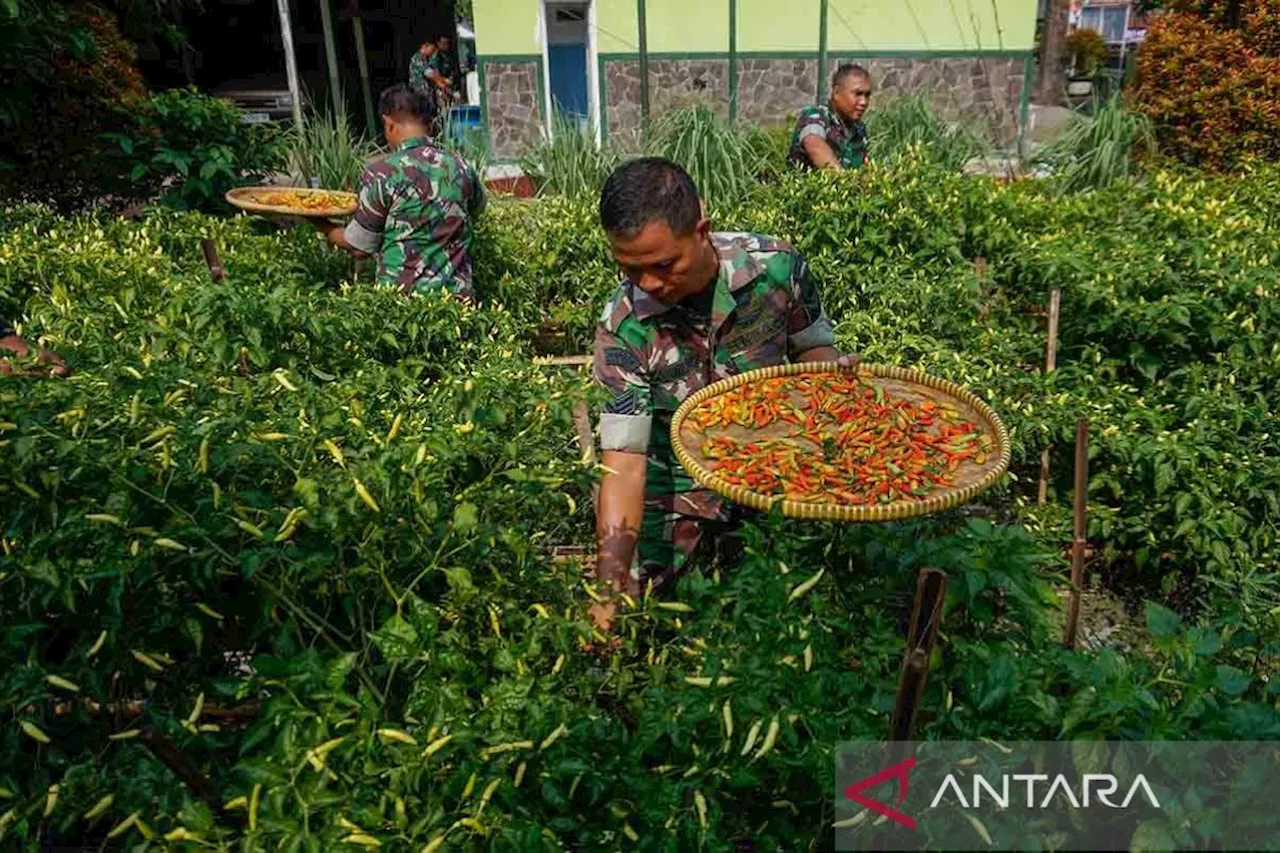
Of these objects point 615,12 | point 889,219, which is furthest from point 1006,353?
point 615,12

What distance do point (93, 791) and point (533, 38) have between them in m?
10.6

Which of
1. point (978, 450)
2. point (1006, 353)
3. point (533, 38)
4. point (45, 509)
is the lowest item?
point (1006, 353)

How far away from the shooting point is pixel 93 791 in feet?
5.00

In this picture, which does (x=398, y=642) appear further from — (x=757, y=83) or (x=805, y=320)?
(x=757, y=83)

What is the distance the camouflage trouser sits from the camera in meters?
2.89

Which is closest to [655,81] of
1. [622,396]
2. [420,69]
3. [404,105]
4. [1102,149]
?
[420,69]

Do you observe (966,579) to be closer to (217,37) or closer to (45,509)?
(45,509)

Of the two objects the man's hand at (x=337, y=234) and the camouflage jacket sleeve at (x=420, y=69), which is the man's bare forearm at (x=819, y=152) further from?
the camouflage jacket sleeve at (x=420, y=69)

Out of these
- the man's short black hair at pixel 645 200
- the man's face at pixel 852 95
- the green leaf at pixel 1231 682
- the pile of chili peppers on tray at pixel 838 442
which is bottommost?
the green leaf at pixel 1231 682

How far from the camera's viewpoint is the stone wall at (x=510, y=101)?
1103 centimetres

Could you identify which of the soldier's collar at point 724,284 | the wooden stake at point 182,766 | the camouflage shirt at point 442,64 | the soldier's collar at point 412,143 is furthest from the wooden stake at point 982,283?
the camouflage shirt at point 442,64

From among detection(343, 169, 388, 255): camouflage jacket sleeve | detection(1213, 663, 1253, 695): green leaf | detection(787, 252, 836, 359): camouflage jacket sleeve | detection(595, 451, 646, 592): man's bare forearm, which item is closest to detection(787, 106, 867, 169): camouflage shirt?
detection(343, 169, 388, 255): camouflage jacket sleeve

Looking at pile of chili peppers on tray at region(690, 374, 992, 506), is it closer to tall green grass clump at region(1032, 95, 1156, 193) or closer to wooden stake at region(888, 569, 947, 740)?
wooden stake at region(888, 569, 947, 740)

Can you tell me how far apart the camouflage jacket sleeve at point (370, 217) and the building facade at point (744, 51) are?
21.8 ft
